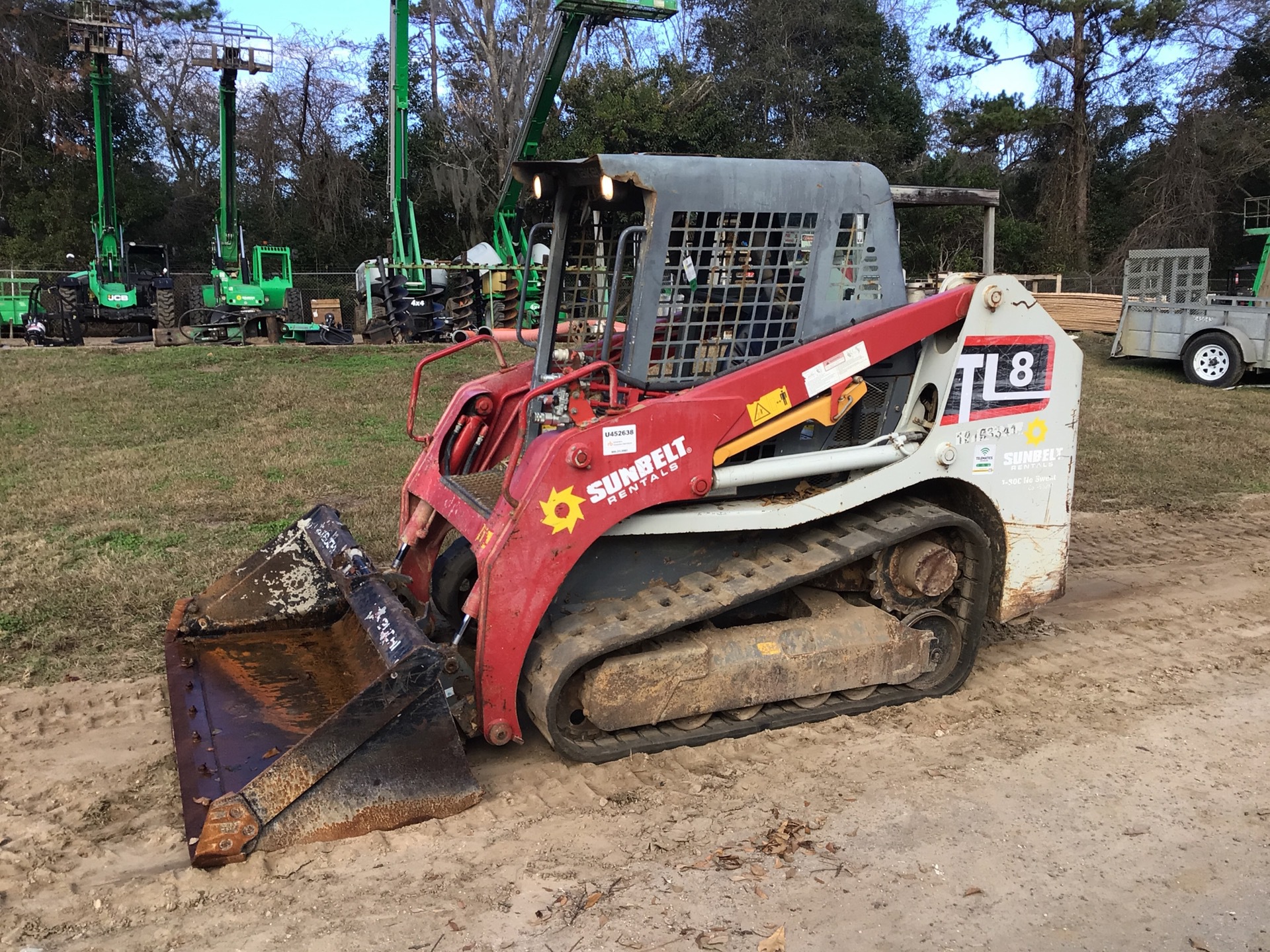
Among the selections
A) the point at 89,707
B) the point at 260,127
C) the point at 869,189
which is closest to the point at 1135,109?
A: the point at 260,127

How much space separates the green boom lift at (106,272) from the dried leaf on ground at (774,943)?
1946 centimetres

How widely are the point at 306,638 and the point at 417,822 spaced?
5.29 ft

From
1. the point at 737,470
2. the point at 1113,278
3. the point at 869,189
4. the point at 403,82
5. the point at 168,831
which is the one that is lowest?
the point at 168,831

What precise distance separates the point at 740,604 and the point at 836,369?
3.33ft

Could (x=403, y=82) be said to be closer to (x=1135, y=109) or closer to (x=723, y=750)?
(x=723, y=750)

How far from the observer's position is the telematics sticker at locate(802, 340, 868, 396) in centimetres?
408

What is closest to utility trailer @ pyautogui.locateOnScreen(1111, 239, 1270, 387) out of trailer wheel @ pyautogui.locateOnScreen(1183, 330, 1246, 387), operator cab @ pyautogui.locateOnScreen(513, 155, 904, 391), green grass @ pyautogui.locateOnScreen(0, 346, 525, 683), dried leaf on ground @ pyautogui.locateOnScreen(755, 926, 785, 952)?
trailer wheel @ pyautogui.locateOnScreen(1183, 330, 1246, 387)

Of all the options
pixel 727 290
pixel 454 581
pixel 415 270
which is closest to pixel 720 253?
pixel 727 290

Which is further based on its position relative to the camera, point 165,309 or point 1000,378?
point 165,309

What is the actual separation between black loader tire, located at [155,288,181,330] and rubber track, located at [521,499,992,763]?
18.0m

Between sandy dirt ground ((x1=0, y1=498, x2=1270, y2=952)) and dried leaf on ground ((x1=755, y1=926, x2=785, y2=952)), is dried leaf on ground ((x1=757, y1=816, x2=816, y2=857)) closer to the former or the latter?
sandy dirt ground ((x1=0, y1=498, x2=1270, y2=952))

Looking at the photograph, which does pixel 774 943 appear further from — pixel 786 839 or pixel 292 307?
pixel 292 307

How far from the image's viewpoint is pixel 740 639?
13.2 ft

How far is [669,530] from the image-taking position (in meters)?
3.96
